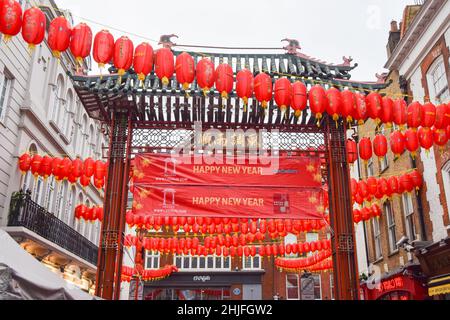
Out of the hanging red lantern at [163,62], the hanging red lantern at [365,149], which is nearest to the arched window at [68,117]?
the hanging red lantern at [163,62]

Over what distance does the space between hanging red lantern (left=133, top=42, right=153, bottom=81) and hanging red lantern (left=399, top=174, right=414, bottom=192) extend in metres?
10.0

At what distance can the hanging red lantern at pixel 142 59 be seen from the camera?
8961mm

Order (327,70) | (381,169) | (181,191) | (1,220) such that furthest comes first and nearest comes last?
1. (381,169)
2. (1,220)
3. (327,70)
4. (181,191)

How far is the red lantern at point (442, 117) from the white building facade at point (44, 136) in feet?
35.3

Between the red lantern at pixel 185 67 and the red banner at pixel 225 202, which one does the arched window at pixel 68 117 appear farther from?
the red lantern at pixel 185 67

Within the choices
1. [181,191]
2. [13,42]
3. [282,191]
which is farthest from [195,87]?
[13,42]

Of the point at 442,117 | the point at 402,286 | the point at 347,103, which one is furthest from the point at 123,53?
the point at 402,286

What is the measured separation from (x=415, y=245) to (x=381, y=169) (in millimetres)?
5577

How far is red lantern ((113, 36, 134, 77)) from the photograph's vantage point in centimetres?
875

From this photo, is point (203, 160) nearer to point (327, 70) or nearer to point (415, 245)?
point (327, 70)

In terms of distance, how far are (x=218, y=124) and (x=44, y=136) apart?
408 inches

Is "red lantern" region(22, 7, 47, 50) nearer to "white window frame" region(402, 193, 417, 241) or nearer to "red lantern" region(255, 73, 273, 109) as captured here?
"red lantern" region(255, 73, 273, 109)

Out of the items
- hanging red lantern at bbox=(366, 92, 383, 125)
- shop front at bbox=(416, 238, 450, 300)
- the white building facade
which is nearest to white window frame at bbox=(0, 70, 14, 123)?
the white building facade

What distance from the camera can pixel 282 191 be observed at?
10586 millimetres
